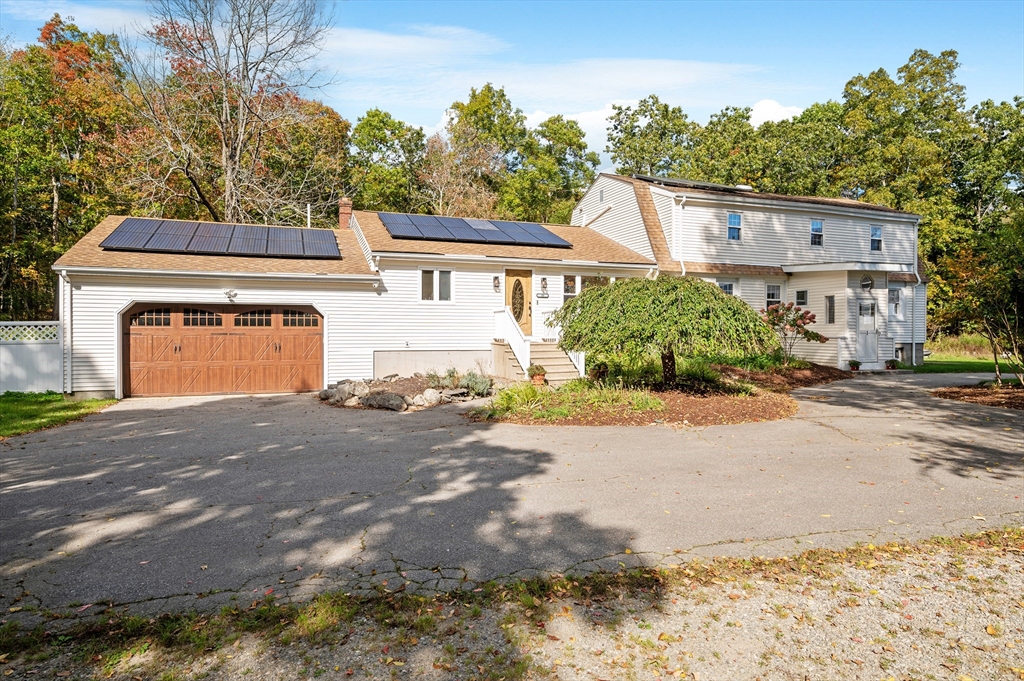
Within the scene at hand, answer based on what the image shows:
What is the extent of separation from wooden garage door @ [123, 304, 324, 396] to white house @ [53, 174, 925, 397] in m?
0.03

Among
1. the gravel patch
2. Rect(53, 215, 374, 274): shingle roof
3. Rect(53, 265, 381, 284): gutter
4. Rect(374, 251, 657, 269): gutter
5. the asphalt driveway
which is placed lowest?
the gravel patch

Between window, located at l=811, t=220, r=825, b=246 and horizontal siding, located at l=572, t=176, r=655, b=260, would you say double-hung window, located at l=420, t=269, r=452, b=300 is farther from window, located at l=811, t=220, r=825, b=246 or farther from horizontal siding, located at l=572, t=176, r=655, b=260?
window, located at l=811, t=220, r=825, b=246

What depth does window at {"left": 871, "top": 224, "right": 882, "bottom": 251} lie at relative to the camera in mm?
23234

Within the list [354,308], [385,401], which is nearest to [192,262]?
[354,308]

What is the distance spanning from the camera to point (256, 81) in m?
24.4

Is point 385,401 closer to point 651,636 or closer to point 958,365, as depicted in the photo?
point 651,636

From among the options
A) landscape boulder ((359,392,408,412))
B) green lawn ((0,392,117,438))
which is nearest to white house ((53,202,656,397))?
green lawn ((0,392,117,438))

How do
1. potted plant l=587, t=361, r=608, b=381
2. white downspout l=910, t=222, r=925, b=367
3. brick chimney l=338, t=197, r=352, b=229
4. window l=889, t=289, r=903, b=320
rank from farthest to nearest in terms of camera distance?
white downspout l=910, t=222, r=925, b=367
window l=889, t=289, r=903, b=320
brick chimney l=338, t=197, r=352, b=229
potted plant l=587, t=361, r=608, b=381

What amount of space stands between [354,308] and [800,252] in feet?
55.1

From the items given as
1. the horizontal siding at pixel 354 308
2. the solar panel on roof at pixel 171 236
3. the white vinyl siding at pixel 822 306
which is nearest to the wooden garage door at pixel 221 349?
the horizontal siding at pixel 354 308

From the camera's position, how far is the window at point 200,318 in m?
15.0

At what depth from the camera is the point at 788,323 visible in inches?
732

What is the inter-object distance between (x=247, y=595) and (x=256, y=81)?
1016 inches

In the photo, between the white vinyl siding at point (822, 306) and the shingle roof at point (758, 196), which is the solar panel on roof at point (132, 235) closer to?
the shingle roof at point (758, 196)
